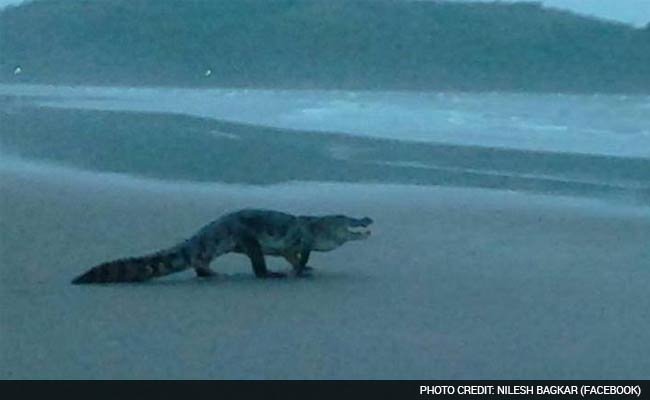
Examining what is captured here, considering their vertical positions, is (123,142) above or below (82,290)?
above

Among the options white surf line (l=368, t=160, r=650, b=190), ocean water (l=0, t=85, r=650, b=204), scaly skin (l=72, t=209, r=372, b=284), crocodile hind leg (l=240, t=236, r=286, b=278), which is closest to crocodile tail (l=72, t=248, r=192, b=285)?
scaly skin (l=72, t=209, r=372, b=284)

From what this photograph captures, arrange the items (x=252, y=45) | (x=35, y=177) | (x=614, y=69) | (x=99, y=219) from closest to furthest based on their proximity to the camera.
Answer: (x=99, y=219) → (x=35, y=177) → (x=614, y=69) → (x=252, y=45)

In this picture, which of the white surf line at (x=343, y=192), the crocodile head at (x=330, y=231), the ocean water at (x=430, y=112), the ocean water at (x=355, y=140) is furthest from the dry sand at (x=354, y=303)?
the ocean water at (x=430, y=112)

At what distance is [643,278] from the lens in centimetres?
896

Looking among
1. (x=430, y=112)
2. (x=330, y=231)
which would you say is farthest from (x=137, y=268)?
(x=430, y=112)

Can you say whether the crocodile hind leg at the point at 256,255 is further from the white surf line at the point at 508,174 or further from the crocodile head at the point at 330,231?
the white surf line at the point at 508,174

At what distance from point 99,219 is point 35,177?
3243mm

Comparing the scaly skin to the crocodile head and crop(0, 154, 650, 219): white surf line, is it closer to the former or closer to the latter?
the crocodile head

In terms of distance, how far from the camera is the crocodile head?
8.98 metres

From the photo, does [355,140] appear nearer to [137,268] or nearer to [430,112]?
[430,112]

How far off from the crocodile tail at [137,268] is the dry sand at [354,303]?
87 millimetres
